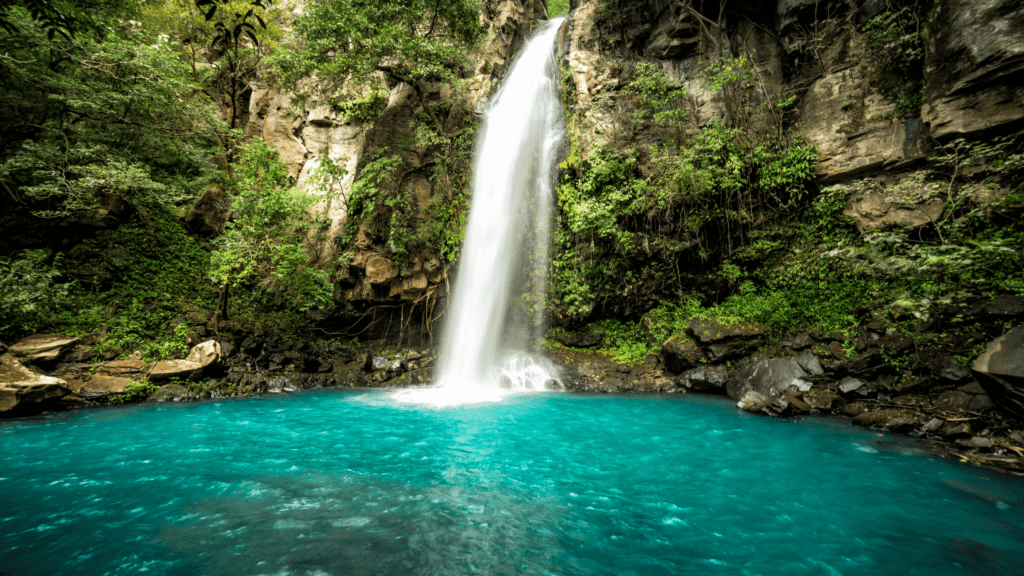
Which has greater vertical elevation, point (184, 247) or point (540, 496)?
point (184, 247)

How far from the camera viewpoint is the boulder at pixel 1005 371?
17.6ft

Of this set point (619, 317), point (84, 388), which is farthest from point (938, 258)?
point (84, 388)

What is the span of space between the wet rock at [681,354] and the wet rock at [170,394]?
39.3 feet

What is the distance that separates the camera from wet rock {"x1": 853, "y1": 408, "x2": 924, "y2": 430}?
20.9 feet

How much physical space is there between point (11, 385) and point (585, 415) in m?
11.1

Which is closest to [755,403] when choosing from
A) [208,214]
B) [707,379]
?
[707,379]

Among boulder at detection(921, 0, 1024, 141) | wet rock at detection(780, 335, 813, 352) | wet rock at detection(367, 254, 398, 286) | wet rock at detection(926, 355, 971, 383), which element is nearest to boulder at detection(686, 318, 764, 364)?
wet rock at detection(780, 335, 813, 352)

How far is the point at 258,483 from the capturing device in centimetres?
474

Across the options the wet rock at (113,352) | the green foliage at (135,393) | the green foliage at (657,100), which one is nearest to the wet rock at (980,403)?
the green foliage at (657,100)

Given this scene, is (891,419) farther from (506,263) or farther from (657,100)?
(657,100)

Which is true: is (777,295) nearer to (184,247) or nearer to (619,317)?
(619,317)

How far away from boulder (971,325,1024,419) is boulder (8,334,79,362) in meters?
17.2

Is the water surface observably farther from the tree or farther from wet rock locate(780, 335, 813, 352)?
the tree

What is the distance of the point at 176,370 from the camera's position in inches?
364
